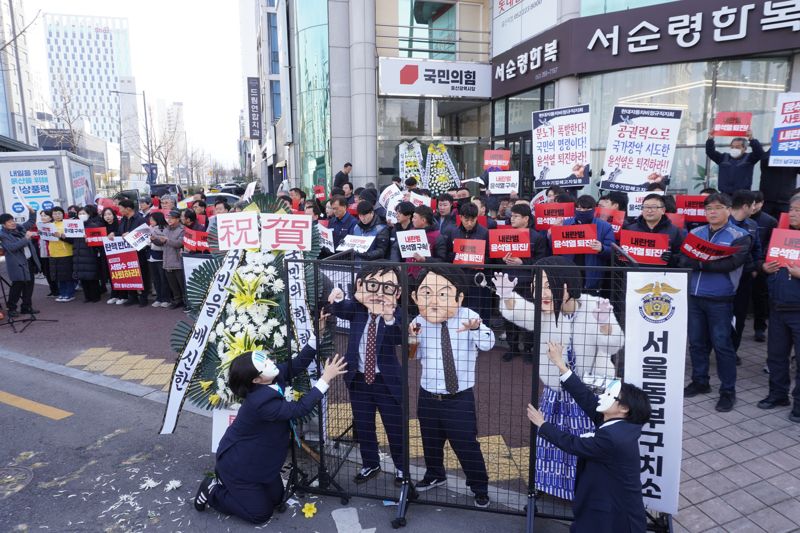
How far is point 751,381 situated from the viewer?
5887 mm

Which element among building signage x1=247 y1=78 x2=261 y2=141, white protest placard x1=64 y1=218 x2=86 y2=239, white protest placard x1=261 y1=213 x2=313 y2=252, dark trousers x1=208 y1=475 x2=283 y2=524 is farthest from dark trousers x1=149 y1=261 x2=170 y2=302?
building signage x1=247 y1=78 x2=261 y2=141

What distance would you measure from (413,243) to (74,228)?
763 centimetres

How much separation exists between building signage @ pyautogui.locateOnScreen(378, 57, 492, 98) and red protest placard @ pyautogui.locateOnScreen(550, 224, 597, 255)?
1114 cm

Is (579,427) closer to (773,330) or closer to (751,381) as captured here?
(773,330)

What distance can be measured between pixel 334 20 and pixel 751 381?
50.8ft

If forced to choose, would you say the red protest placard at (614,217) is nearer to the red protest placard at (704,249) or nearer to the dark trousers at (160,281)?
the red protest placard at (704,249)

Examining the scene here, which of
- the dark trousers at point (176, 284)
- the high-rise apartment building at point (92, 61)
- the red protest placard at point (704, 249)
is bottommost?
the dark trousers at point (176, 284)

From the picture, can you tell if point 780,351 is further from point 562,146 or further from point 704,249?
point 562,146

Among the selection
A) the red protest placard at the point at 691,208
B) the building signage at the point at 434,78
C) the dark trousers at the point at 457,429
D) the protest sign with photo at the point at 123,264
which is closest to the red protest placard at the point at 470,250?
the dark trousers at the point at 457,429

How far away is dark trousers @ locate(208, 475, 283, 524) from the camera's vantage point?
12.2 feet

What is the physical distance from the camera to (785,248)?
501cm

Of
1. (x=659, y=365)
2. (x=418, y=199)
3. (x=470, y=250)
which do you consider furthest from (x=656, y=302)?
(x=418, y=199)

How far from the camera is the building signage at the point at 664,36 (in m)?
9.27

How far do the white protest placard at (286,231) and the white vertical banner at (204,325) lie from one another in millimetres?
325
